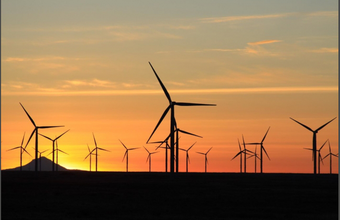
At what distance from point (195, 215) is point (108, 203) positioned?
13590 mm

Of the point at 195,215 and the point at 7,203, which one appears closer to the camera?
the point at 195,215

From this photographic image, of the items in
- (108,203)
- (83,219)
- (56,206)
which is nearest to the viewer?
(83,219)

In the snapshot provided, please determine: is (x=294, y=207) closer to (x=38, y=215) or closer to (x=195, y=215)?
(x=195, y=215)

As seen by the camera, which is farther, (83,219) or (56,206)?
(56,206)

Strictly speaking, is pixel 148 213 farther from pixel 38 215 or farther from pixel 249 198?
pixel 249 198

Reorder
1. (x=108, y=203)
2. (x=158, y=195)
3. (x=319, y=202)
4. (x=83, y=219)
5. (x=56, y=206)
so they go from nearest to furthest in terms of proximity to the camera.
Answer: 1. (x=83, y=219)
2. (x=56, y=206)
3. (x=108, y=203)
4. (x=319, y=202)
5. (x=158, y=195)

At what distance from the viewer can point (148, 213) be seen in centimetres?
5431

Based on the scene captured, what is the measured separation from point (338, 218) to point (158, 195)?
28294 millimetres

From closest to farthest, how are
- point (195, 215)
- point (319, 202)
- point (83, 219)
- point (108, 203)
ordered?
point (83, 219)
point (195, 215)
point (108, 203)
point (319, 202)

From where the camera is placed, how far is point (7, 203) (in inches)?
2494

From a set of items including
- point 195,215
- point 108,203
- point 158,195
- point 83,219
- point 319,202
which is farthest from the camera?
point 158,195

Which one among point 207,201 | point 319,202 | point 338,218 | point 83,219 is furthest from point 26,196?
point 338,218

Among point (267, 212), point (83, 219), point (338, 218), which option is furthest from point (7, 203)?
point (338, 218)

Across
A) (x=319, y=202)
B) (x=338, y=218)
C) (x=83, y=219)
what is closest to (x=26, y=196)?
(x=83, y=219)
